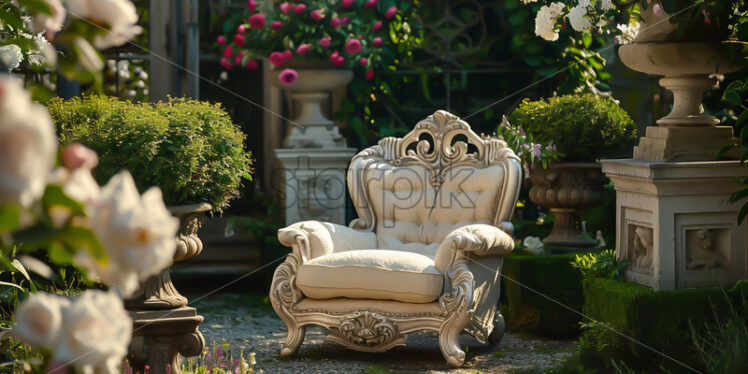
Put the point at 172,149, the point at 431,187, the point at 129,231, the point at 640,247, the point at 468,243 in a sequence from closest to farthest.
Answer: the point at 129,231, the point at 172,149, the point at 640,247, the point at 468,243, the point at 431,187

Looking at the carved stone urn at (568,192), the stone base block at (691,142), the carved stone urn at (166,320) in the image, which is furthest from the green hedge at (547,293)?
the carved stone urn at (166,320)

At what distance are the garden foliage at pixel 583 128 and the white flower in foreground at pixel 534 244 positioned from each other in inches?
17.6

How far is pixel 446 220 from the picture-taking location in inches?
173

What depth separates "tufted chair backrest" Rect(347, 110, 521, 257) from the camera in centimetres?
430

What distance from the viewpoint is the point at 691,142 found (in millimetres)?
3557

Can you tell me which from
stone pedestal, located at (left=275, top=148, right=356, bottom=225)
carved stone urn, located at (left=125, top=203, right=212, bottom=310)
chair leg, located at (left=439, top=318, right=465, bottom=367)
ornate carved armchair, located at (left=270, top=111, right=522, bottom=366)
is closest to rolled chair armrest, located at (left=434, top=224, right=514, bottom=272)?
ornate carved armchair, located at (left=270, top=111, right=522, bottom=366)

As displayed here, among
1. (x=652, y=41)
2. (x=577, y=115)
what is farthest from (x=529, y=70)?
(x=652, y=41)

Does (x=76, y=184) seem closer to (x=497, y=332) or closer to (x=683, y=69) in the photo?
(x=683, y=69)

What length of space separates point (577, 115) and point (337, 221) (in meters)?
1.72

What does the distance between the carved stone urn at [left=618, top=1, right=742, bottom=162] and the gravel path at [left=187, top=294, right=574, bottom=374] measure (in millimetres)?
1082

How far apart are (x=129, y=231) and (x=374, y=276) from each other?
10.2ft

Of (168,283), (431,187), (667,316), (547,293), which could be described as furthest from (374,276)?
(667,316)

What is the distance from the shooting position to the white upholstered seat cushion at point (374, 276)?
12.5ft

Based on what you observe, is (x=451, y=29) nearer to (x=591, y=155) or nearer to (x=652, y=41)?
(x=591, y=155)
